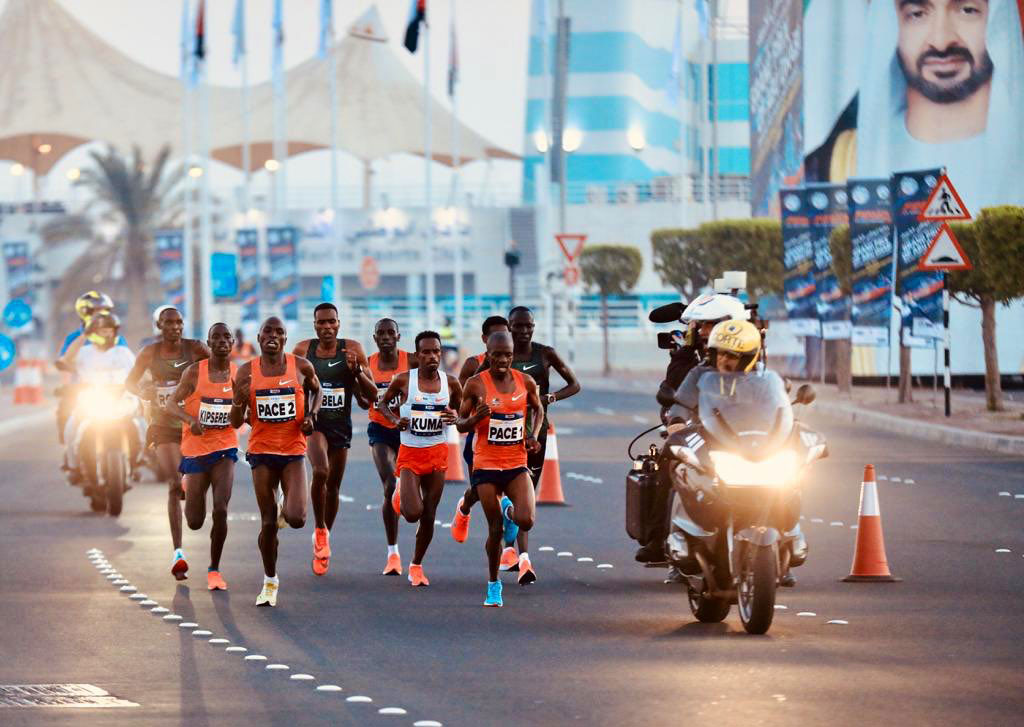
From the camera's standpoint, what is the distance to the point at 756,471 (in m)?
10.8

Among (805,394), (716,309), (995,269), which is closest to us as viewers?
(805,394)

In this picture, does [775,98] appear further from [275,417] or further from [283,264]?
[275,417]

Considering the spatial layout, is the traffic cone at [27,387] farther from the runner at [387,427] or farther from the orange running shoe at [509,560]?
the orange running shoe at [509,560]

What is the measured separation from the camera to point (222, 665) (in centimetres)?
995

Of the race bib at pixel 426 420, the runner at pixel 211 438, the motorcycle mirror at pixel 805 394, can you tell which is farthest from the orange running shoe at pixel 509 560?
the motorcycle mirror at pixel 805 394

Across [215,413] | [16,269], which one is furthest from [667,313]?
[16,269]

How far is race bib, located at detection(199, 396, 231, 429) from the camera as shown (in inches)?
520

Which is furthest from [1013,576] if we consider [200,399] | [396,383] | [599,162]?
[599,162]

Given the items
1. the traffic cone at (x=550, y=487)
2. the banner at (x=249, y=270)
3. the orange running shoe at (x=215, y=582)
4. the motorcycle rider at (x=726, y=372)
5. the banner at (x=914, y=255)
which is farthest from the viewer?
the banner at (x=249, y=270)

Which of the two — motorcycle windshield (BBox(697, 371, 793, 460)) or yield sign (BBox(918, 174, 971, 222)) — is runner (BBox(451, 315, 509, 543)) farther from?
yield sign (BBox(918, 174, 971, 222))

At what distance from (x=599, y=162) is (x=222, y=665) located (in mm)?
107896

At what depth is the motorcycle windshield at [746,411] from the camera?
10781mm

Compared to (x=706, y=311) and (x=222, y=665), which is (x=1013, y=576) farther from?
(x=222, y=665)

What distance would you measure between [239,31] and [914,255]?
38119 millimetres
